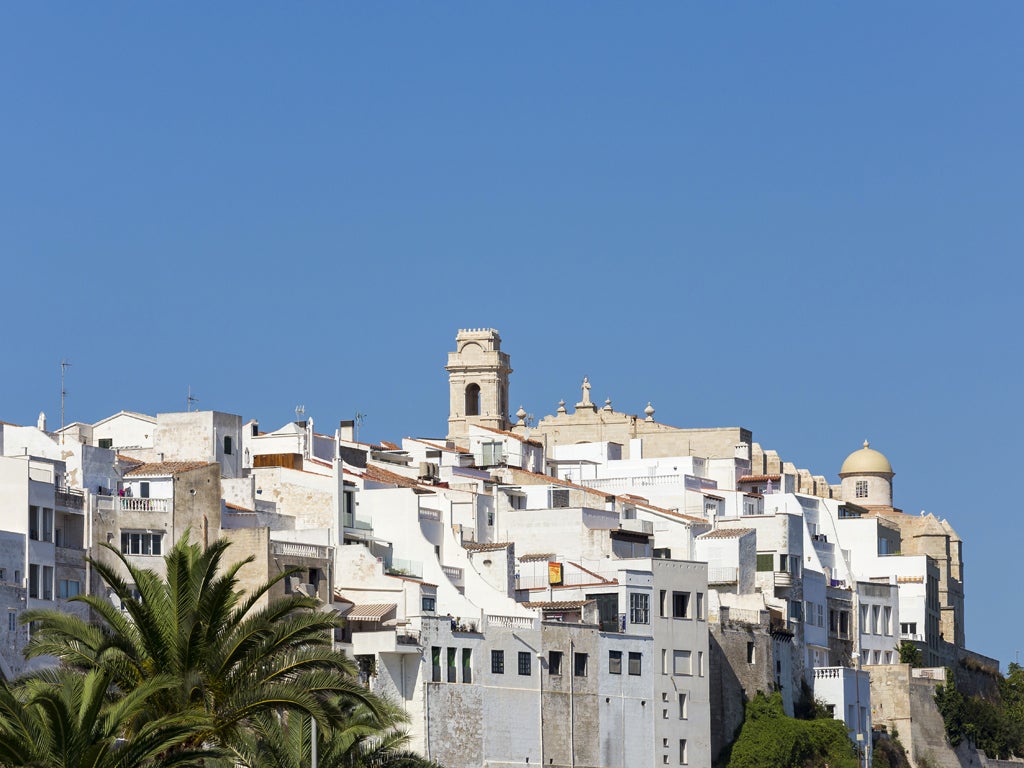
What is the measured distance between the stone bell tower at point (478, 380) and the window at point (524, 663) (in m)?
65.5

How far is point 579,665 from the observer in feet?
280

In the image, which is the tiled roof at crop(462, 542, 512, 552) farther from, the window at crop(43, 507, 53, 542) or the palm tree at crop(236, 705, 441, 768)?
the palm tree at crop(236, 705, 441, 768)

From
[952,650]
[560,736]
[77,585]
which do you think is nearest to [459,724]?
[560,736]

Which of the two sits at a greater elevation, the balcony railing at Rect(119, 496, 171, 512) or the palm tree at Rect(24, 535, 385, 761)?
the balcony railing at Rect(119, 496, 171, 512)

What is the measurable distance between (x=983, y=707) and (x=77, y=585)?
53.7 meters

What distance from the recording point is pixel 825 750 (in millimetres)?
93562

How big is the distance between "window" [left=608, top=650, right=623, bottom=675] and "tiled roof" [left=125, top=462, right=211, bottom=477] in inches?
628

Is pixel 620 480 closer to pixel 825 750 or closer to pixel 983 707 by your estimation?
pixel 983 707

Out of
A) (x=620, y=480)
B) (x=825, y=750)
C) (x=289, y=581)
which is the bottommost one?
(x=825, y=750)

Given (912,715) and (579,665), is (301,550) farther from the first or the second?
(912,715)

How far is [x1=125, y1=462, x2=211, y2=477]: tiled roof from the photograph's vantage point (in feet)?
268

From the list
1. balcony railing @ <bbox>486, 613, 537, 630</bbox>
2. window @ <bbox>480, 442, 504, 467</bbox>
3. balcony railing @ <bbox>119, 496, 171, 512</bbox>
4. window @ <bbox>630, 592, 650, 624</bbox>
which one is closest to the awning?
balcony railing @ <bbox>486, 613, 537, 630</bbox>

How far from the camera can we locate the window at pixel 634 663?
87.1 m

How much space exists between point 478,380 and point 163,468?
226ft
